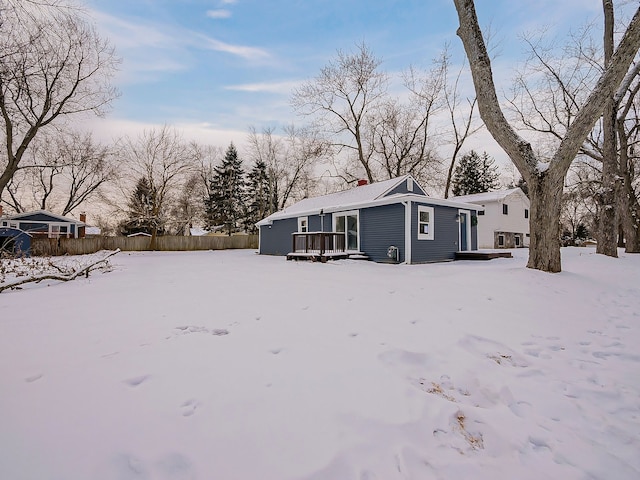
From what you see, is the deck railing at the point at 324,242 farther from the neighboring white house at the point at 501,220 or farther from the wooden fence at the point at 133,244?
the neighboring white house at the point at 501,220

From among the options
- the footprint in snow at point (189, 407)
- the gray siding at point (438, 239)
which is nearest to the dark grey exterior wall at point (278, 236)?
the gray siding at point (438, 239)

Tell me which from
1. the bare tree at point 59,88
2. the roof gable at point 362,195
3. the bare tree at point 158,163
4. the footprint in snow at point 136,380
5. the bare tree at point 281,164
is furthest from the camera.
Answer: the bare tree at point 281,164

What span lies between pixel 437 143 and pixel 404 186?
10.7 metres

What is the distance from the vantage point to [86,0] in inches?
222

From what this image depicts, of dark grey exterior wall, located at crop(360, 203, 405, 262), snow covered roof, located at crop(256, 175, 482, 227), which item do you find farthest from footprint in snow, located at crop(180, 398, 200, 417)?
snow covered roof, located at crop(256, 175, 482, 227)

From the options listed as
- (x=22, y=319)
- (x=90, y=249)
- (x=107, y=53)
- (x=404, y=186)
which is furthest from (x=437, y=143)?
(x=90, y=249)

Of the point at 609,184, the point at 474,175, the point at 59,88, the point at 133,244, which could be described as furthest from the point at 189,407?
the point at 474,175

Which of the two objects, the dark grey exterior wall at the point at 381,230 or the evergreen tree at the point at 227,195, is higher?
the evergreen tree at the point at 227,195

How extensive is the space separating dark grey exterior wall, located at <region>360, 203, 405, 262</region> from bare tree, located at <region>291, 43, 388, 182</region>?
11.1 metres

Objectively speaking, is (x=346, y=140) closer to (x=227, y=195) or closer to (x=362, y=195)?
(x=362, y=195)

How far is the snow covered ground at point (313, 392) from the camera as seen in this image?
1.54 metres

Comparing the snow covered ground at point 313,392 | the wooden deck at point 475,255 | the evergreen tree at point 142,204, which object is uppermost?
the evergreen tree at point 142,204

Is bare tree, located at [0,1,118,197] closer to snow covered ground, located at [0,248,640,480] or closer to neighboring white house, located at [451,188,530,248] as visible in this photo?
snow covered ground, located at [0,248,640,480]

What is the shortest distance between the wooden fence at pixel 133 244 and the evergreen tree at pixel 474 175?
24508 mm
